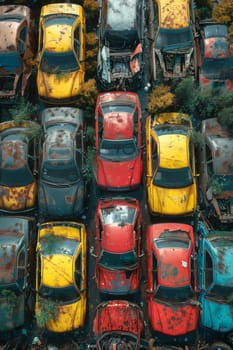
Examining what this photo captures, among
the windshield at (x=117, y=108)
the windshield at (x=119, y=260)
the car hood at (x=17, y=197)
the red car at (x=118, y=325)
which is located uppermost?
the windshield at (x=117, y=108)

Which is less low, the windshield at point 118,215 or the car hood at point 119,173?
the car hood at point 119,173

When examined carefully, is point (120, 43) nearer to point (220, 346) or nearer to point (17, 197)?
point (17, 197)

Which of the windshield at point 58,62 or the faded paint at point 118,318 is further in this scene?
the windshield at point 58,62

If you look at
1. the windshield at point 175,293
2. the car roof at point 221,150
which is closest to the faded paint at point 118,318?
the windshield at point 175,293

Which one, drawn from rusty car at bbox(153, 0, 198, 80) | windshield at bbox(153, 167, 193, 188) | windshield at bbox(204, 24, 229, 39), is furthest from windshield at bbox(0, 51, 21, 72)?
windshield at bbox(204, 24, 229, 39)

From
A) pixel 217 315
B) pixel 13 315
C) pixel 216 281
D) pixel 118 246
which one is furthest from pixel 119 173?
pixel 13 315

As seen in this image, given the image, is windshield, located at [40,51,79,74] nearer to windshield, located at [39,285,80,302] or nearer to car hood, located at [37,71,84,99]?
car hood, located at [37,71,84,99]

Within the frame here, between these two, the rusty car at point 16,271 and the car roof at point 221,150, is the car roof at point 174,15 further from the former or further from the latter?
the rusty car at point 16,271
